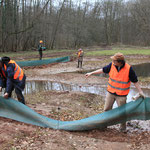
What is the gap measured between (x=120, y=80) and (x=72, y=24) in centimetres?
4116

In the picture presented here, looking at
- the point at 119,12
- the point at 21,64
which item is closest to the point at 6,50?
the point at 21,64

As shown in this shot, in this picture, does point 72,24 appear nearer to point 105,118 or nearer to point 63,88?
point 63,88

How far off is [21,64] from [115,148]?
1456 centimetres

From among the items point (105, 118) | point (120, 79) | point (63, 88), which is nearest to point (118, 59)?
point (120, 79)

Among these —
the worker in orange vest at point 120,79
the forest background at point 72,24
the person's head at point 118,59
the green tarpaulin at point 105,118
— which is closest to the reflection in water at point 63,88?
the green tarpaulin at point 105,118

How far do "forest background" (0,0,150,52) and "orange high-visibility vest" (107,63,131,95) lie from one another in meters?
20.5

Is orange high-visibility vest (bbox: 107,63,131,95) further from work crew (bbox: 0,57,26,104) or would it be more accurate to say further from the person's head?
work crew (bbox: 0,57,26,104)

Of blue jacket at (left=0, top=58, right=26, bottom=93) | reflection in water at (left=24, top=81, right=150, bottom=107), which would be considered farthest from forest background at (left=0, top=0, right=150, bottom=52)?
blue jacket at (left=0, top=58, right=26, bottom=93)

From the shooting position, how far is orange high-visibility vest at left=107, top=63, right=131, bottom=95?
4646 mm

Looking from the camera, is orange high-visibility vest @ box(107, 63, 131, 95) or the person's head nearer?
the person's head

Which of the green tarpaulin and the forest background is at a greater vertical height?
the forest background

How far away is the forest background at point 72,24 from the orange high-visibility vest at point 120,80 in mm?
20517

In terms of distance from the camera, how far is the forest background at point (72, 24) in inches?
1276

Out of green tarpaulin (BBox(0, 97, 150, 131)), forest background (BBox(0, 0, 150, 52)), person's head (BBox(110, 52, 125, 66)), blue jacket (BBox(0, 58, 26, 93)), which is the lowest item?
green tarpaulin (BBox(0, 97, 150, 131))
